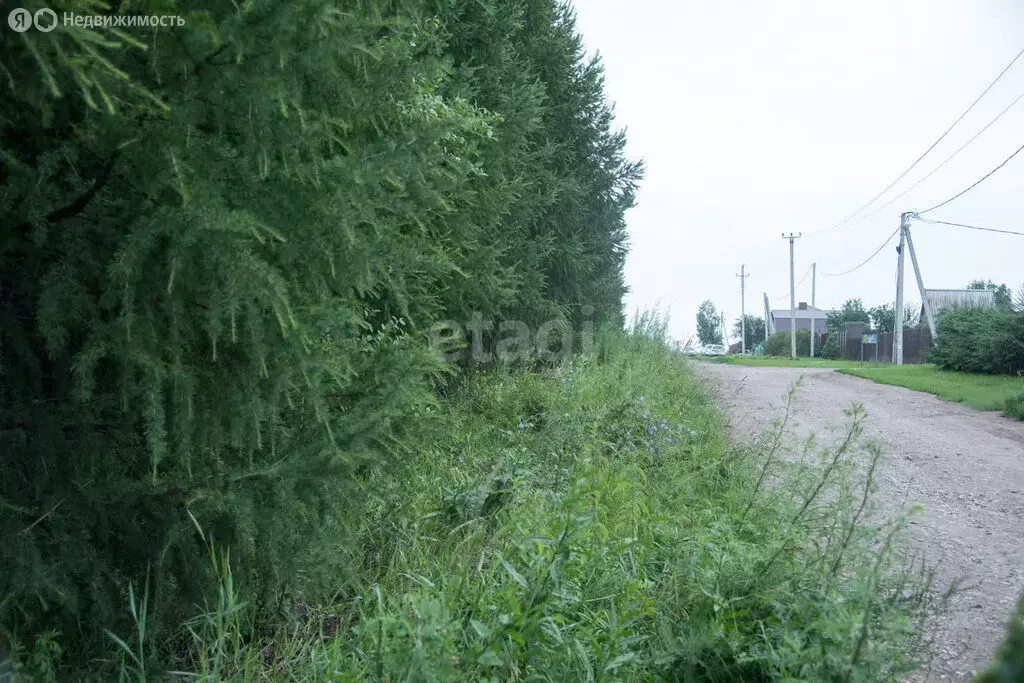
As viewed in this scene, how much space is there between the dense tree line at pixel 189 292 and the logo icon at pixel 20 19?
0.17 ft

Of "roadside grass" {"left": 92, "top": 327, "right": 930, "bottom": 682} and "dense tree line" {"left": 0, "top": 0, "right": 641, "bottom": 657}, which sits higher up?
"dense tree line" {"left": 0, "top": 0, "right": 641, "bottom": 657}

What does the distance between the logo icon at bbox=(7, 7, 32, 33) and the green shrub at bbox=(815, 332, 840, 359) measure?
139 feet

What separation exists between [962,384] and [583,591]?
11532 millimetres

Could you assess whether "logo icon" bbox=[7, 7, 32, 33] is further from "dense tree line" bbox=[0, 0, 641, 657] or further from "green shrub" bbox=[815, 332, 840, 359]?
"green shrub" bbox=[815, 332, 840, 359]

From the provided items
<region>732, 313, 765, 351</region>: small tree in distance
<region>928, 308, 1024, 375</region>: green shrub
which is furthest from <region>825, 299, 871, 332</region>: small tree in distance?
<region>928, 308, 1024, 375</region>: green shrub

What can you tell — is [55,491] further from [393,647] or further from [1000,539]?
[1000,539]

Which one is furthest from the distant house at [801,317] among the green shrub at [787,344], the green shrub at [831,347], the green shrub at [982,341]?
the green shrub at [982,341]

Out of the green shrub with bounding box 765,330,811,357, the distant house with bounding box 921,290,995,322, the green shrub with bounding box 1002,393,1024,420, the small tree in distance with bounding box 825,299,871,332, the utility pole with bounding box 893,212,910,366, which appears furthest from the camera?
the small tree in distance with bounding box 825,299,871,332

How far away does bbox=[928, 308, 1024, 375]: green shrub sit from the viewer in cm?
1178

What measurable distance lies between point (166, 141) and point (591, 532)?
7.93ft

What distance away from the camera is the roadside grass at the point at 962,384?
9547 mm

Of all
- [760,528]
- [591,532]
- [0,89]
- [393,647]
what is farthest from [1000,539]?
[0,89]

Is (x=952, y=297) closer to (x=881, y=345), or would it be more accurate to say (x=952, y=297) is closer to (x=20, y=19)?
(x=881, y=345)

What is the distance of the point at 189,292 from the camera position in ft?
7.19
